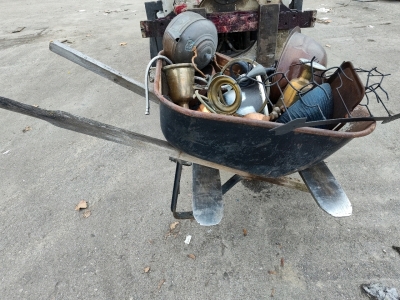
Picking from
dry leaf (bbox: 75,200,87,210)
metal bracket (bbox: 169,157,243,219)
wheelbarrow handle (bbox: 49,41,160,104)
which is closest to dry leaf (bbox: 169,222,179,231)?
metal bracket (bbox: 169,157,243,219)

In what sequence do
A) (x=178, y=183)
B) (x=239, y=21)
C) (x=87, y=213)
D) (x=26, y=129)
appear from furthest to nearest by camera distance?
(x=26, y=129)
(x=239, y=21)
(x=87, y=213)
(x=178, y=183)

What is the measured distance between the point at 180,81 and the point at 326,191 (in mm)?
931

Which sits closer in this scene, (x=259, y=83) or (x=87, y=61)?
(x=259, y=83)

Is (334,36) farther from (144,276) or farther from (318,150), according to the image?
(144,276)

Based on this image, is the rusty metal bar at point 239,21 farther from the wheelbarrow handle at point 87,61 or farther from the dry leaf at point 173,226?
the dry leaf at point 173,226

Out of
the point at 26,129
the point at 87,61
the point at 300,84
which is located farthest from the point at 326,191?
the point at 26,129

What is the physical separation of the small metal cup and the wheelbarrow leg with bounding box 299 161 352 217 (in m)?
0.75

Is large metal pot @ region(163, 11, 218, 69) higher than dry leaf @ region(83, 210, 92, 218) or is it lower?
higher

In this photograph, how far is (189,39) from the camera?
1731 millimetres

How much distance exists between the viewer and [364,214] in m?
2.05

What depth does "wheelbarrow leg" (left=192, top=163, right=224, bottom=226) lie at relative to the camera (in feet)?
4.52

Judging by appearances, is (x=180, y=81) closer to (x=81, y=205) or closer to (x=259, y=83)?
(x=259, y=83)

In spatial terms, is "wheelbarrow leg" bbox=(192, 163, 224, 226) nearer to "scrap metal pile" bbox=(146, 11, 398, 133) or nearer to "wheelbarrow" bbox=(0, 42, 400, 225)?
"wheelbarrow" bbox=(0, 42, 400, 225)

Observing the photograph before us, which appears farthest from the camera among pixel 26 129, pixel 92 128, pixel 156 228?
pixel 26 129
